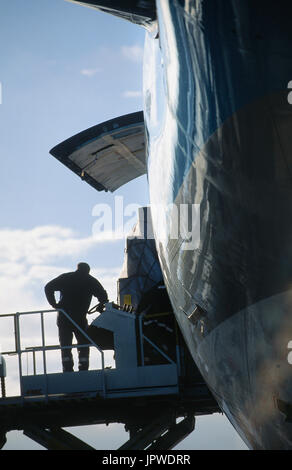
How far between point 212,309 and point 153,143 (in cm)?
145

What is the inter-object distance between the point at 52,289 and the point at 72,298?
324 millimetres

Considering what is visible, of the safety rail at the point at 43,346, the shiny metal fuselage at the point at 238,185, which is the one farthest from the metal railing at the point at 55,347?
the shiny metal fuselage at the point at 238,185

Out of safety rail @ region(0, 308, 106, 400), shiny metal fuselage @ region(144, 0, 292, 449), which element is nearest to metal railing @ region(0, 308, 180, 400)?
safety rail @ region(0, 308, 106, 400)

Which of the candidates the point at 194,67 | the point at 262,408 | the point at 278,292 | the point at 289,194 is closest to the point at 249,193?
the point at 289,194

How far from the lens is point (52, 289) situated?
11.6 m

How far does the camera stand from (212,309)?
13.9 ft

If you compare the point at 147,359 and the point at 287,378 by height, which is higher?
the point at 147,359

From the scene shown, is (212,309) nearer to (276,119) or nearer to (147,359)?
(276,119)

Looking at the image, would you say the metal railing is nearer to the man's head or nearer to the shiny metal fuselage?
the man's head

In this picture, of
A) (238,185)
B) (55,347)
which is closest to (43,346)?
(55,347)

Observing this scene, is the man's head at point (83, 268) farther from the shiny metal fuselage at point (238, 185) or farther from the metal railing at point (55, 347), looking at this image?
the shiny metal fuselage at point (238, 185)

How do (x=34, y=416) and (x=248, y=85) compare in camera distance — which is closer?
(x=248, y=85)

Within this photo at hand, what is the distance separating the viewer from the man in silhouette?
11.4 meters

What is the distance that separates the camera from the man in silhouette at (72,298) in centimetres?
1135
